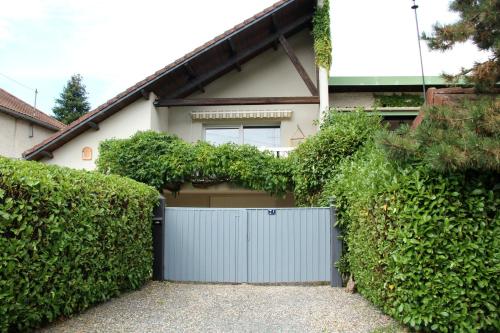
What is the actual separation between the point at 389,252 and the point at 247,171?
630cm

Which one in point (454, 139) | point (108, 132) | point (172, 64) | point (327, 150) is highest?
point (172, 64)

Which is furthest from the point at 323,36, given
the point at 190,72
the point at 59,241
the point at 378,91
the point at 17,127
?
the point at 17,127

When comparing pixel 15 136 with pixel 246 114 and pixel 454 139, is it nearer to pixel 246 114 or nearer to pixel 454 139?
pixel 246 114

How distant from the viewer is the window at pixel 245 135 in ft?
49.9

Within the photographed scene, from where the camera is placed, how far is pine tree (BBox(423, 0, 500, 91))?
598cm

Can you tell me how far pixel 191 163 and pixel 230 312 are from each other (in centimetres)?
573

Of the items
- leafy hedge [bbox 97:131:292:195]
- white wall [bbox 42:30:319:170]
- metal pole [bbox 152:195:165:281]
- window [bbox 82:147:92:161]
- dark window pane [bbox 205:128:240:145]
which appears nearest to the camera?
metal pole [bbox 152:195:165:281]

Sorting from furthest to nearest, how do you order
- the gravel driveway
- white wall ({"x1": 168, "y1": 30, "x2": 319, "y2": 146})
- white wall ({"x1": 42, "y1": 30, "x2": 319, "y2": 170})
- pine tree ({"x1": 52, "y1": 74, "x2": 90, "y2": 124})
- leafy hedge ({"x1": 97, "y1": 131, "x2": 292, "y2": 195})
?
pine tree ({"x1": 52, "y1": 74, "x2": 90, "y2": 124}) < white wall ({"x1": 168, "y1": 30, "x2": 319, "y2": 146}) < white wall ({"x1": 42, "y1": 30, "x2": 319, "y2": 170}) < leafy hedge ({"x1": 97, "y1": 131, "x2": 292, "y2": 195}) < the gravel driveway

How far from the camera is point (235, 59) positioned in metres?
14.6

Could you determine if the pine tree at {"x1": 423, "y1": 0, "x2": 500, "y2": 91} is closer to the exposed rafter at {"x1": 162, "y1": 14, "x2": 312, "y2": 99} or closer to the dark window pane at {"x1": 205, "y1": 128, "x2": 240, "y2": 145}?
the exposed rafter at {"x1": 162, "y1": 14, "x2": 312, "y2": 99}

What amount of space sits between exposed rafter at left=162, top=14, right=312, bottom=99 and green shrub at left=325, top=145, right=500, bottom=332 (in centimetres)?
1000

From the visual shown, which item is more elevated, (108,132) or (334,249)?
(108,132)

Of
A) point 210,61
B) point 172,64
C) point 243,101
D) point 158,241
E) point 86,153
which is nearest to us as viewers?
point 158,241

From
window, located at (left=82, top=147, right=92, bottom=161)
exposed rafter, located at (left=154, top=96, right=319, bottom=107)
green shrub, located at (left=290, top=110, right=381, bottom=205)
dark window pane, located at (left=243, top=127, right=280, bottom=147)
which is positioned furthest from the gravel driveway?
dark window pane, located at (left=243, top=127, right=280, bottom=147)
